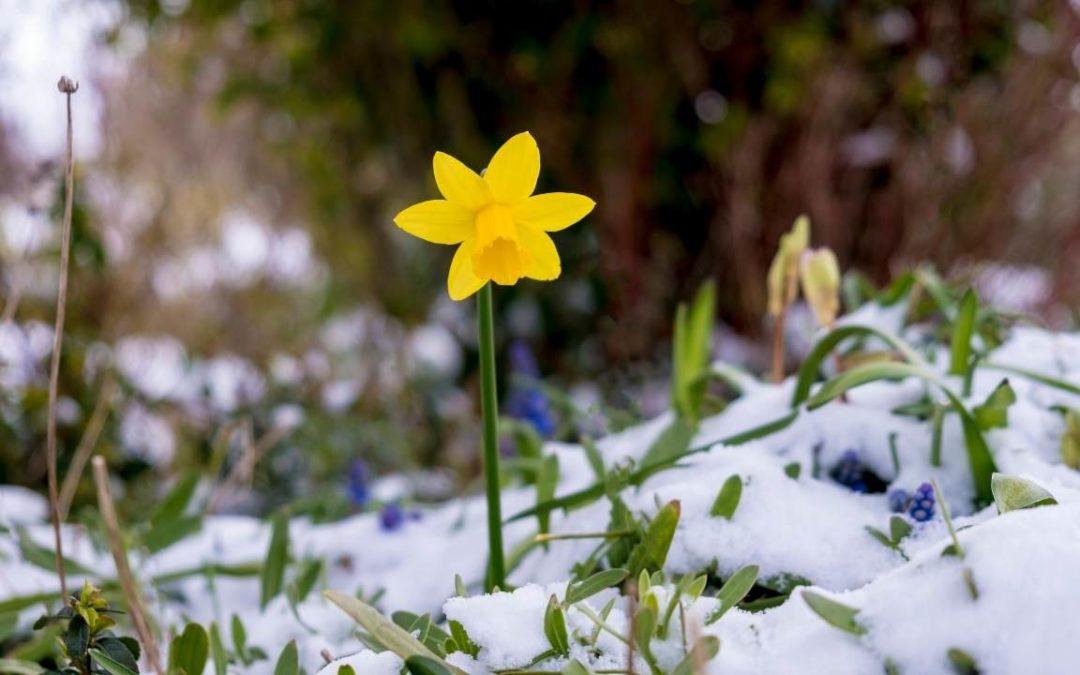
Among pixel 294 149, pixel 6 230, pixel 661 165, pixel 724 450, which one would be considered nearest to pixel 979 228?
pixel 661 165

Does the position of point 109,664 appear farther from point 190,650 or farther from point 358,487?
point 358,487

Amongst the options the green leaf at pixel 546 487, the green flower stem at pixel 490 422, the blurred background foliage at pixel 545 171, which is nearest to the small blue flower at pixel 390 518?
the green leaf at pixel 546 487

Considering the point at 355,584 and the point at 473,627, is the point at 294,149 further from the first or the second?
the point at 473,627

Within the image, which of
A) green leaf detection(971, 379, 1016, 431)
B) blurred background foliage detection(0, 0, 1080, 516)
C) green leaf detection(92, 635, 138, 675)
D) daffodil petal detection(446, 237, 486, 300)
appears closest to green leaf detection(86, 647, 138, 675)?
green leaf detection(92, 635, 138, 675)

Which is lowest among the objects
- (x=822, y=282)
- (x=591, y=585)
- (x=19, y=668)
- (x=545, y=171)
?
(x=19, y=668)

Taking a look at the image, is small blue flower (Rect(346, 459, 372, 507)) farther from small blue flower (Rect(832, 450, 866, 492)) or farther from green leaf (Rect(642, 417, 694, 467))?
small blue flower (Rect(832, 450, 866, 492))

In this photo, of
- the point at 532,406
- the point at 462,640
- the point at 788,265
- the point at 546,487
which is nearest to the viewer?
the point at 462,640

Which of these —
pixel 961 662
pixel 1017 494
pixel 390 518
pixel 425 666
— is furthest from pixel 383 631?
pixel 390 518

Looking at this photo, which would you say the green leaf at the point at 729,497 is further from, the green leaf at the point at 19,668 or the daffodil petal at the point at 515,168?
the green leaf at the point at 19,668
